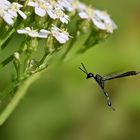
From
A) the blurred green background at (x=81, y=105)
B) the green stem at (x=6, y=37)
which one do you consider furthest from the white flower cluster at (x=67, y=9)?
the blurred green background at (x=81, y=105)

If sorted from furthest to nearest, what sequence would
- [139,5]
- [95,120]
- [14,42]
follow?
1. [139,5]
2. [95,120]
3. [14,42]

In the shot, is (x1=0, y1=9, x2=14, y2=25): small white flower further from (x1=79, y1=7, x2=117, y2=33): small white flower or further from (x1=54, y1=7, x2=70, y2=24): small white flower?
(x1=79, y1=7, x2=117, y2=33): small white flower

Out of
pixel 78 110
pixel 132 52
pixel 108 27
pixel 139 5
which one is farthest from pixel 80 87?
pixel 108 27

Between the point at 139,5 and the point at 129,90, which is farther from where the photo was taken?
the point at 139,5

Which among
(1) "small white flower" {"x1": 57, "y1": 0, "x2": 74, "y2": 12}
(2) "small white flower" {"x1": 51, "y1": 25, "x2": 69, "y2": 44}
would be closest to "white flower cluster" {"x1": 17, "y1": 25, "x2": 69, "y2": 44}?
(2) "small white flower" {"x1": 51, "y1": 25, "x2": 69, "y2": 44}

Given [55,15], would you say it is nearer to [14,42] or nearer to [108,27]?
[108,27]

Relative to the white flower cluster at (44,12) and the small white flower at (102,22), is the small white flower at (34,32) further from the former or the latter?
the small white flower at (102,22)
